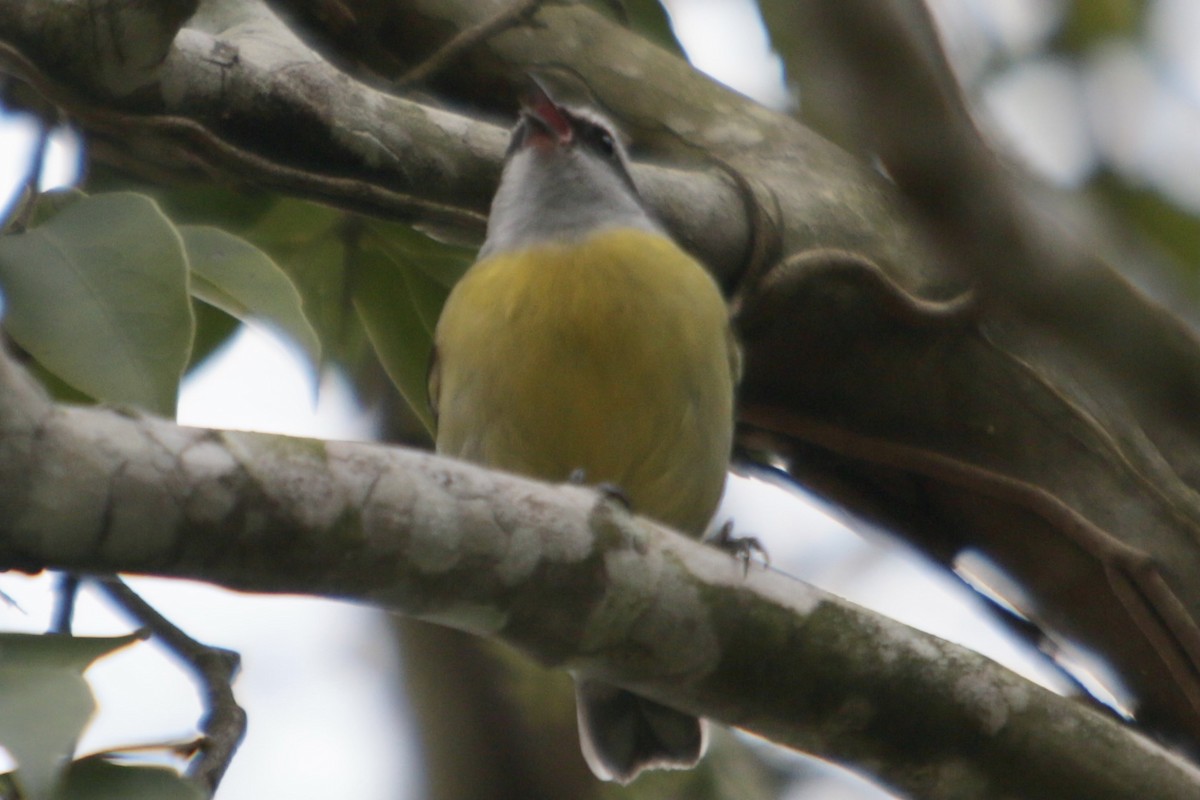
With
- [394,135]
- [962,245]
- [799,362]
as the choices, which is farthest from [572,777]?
[962,245]

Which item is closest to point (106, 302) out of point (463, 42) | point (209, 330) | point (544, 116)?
point (209, 330)

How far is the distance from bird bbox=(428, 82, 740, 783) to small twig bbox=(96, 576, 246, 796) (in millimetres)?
1079

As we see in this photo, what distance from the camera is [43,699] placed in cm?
159

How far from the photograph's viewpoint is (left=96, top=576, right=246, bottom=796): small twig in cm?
186

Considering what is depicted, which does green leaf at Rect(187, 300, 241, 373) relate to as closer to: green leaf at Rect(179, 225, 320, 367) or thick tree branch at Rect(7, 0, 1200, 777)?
thick tree branch at Rect(7, 0, 1200, 777)

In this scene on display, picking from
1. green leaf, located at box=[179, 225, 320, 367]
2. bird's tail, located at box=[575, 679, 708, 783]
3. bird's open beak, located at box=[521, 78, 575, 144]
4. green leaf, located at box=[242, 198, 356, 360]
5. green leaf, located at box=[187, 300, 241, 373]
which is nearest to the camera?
green leaf, located at box=[179, 225, 320, 367]

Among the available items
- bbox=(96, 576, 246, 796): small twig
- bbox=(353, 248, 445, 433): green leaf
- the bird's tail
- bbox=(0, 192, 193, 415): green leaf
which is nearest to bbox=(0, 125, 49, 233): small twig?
bbox=(0, 192, 193, 415): green leaf

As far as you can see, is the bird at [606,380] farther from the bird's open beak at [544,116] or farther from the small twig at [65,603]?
the small twig at [65,603]

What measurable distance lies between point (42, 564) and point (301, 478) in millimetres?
282

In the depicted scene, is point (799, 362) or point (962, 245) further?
point (799, 362)

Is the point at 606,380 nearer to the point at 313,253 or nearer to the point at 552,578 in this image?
the point at 313,253

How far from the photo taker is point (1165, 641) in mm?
2859

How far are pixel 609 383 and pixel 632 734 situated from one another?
0.77 meters

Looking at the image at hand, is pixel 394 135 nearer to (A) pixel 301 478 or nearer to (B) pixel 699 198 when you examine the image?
(B) pixel 699 198
